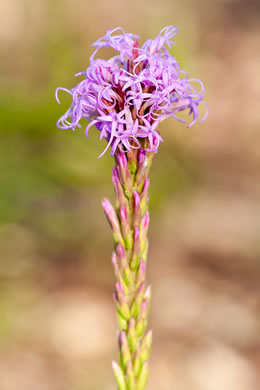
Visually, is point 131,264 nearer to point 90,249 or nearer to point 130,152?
point 130,152

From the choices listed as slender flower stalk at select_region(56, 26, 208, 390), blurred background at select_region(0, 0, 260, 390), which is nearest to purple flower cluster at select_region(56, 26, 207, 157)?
slender flower stalk at select_region(56, 26, 208, 390)

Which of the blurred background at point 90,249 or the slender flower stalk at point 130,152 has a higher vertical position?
the blurred background at point 90,249

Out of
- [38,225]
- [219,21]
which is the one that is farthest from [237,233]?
[219,21]

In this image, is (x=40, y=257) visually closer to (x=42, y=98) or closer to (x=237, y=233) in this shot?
(x=42, y=98)

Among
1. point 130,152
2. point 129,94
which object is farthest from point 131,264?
point 129,94

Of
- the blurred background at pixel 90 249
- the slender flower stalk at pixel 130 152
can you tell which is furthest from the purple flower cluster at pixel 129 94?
the blurred background at pixel 90 249

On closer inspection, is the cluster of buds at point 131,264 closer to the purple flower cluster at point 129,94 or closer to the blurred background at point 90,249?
the purple flower cluster at point 129,94

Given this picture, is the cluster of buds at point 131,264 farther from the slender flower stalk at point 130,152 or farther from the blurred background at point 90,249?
the blurred background at point 90,249

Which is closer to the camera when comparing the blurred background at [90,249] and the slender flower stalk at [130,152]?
the slender flower stalk at [130,152]
